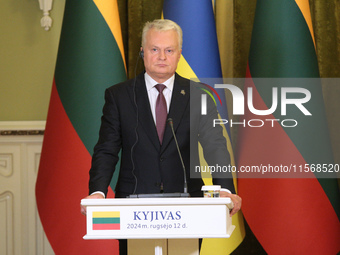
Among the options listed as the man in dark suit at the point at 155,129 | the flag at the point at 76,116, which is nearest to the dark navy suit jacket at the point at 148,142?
the man in dark suit at the point at 155,129

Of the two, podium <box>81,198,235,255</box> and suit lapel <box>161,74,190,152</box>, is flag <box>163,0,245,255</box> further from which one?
podium <box>81,198,235,255</box>

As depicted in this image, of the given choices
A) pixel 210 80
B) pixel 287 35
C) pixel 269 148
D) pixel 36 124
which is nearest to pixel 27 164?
pixel 36 124

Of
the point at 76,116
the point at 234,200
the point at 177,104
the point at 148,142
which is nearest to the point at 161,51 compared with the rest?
the point at 177,104

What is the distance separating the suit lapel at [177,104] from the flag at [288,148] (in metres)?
0.80

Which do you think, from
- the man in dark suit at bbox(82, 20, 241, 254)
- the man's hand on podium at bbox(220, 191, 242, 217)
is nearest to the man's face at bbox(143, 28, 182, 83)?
the man in dark suit at bbox(82, 20, 241, 254)

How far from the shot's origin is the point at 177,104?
1.95 m

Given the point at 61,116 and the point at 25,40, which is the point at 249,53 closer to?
the point at 61,116

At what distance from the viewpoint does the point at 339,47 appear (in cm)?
296

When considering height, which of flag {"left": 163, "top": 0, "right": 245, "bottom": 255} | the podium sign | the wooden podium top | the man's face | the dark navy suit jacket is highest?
flag {"left": 163, "top": 0, "right": 245, "bottom": 255}

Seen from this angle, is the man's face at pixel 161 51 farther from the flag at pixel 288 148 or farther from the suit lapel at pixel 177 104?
the flag at pixel 288 148

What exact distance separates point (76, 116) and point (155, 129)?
952 millimetres

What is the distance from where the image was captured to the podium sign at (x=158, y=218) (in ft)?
4.53

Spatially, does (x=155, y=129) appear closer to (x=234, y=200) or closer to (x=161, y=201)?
(x=234, y=200)

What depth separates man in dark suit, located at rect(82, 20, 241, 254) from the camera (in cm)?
190
